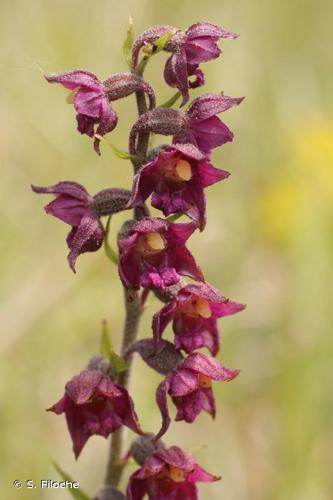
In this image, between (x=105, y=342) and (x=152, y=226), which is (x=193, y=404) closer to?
(x=105, y=342)

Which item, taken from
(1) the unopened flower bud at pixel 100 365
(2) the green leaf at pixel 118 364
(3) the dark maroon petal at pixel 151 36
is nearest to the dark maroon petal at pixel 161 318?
(2) the green leaf at pixel 118 364

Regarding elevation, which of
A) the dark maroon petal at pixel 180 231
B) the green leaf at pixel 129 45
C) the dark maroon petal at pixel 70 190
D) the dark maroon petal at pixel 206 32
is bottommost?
the dark maroon petal at pixel 180 231

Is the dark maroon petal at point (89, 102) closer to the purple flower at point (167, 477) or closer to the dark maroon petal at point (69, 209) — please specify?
the dark maroon petal at point (69, 209)

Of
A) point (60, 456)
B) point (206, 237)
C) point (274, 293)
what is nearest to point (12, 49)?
point (206, 237)

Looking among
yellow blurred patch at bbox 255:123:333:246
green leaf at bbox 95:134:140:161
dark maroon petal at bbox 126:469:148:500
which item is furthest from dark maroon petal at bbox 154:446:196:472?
yellow blurred patch at bbox 255:123:333:246

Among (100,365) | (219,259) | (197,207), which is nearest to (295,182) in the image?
(219,259)

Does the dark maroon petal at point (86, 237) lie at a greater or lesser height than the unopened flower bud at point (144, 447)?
greater

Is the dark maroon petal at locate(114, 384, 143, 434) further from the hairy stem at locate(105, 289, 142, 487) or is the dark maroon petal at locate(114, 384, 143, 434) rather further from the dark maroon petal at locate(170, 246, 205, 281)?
the dark maroon petal at locate(170, 246, 205, 281)
